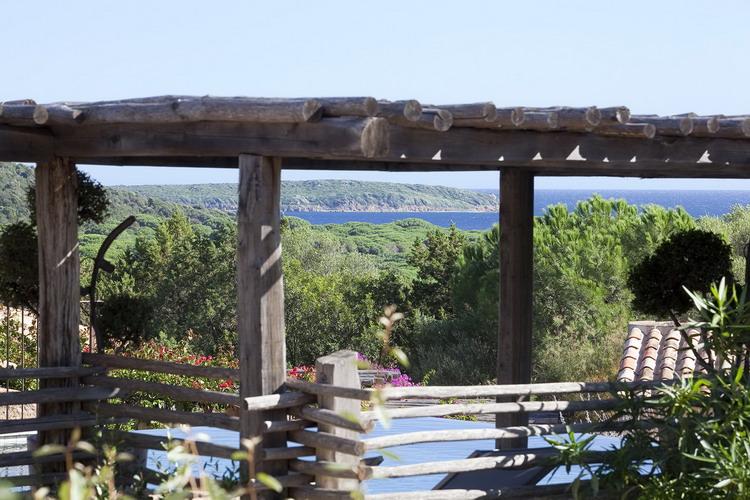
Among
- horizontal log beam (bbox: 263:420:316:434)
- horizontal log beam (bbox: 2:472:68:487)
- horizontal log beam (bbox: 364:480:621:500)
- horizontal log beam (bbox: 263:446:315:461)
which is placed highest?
horizontal log beam (bbox: 263:420:316:434)

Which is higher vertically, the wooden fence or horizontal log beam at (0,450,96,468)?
the wooden fence

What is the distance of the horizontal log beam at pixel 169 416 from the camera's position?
5750mm

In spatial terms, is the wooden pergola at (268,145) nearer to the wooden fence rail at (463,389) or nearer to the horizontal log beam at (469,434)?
the wooden fence rail at (463,389)

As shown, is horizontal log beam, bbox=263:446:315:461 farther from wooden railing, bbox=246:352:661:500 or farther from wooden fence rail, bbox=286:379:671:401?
wooden fence rail, bbox=286:379:671:401

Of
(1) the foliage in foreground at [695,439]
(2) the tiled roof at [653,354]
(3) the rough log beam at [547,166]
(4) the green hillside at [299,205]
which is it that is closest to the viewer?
(1) the foliage in foreground at [695,439]

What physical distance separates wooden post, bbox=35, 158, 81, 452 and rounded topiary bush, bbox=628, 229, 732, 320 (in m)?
4.19

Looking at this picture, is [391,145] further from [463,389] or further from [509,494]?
[509,494]

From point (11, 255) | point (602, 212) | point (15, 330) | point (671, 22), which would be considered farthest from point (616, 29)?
point (11, 255)

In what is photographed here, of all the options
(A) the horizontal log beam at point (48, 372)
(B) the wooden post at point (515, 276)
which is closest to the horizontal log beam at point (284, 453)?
(A) the horizontal log beam at point (48, 372)

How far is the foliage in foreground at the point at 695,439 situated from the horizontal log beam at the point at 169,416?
5.70ft

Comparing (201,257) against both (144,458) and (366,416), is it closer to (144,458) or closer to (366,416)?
(144,458)

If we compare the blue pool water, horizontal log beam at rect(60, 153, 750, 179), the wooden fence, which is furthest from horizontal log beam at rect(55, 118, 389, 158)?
the blue pool water

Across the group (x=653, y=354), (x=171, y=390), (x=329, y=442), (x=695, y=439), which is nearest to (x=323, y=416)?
(x=329, y=442)

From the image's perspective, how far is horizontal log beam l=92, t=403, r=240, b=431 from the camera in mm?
5750
